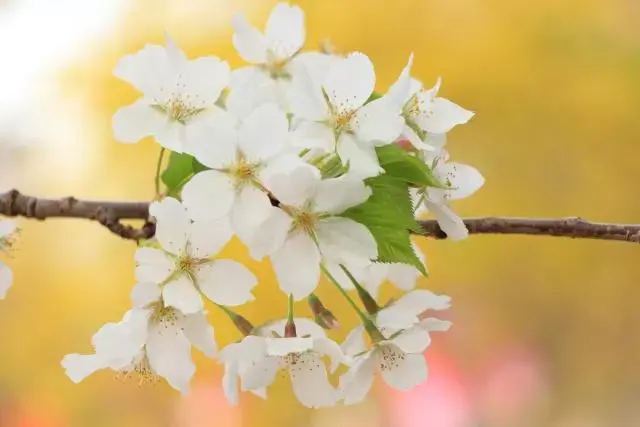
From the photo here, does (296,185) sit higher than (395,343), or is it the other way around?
(296,185)

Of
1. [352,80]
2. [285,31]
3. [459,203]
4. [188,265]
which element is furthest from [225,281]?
[459,203]

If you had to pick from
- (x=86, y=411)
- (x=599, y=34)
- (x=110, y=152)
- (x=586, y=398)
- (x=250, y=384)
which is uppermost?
(x=250, y=384)

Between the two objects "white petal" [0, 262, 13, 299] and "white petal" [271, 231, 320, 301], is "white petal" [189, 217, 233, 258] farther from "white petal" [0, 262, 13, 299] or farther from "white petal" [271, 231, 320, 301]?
"white petal" [0, 262, 13, 299]

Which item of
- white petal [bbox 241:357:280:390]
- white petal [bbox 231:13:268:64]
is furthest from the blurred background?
white petal [bbox 241:357:280:390]

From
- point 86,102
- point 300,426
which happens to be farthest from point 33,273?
point 300,426

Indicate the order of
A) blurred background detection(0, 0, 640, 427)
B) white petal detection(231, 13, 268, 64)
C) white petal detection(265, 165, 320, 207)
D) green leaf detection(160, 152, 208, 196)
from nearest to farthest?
white petal detection(265, 165, 320, 207), green leaf detection(160, 152, 208, 196), white petal detection(231, 13, 268, 64), blurred background detection(0, 0, 640, 427)

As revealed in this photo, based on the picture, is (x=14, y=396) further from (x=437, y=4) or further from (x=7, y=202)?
(x=7, y=202)

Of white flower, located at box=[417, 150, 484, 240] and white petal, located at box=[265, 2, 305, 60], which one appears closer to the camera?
white flower, located at box=[417, 150, 484, 240]

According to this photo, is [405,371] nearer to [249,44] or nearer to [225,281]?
[225,281]
